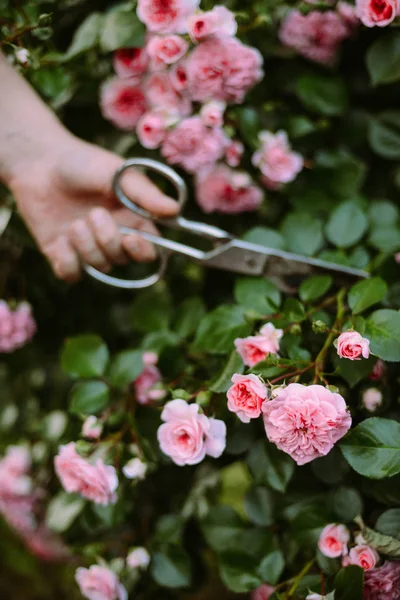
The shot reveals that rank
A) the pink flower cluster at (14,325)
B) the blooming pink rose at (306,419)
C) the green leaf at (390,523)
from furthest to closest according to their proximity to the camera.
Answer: the pink flower cluster at (14,325), the green leaf at (390,523), the blooming pink rose at (306,419)

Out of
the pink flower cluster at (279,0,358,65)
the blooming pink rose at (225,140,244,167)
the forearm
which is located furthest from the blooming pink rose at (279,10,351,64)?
the forearm

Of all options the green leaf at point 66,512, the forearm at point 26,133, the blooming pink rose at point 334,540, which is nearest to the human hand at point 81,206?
the forearm at point 26,133

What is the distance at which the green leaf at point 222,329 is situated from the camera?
87cm

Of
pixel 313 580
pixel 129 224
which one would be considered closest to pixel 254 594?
pixel 313 580

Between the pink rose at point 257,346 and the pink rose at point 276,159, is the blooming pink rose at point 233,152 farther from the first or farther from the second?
the pink rose at point 257,346

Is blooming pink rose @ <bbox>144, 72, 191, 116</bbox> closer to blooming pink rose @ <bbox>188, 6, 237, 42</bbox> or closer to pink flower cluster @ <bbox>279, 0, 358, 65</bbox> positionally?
blooming pink rose @ <bbox>188, 6, 237, 42</bbox>

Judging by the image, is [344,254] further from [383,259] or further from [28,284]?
[28,284]

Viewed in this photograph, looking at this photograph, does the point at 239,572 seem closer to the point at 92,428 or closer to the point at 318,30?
the point at 92,428

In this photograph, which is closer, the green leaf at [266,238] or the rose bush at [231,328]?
the rose bush at [231,328]

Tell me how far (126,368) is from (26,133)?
453mm

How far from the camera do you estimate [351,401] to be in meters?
0.89

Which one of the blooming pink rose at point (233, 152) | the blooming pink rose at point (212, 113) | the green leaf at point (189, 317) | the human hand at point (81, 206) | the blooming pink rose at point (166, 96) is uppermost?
the blooming pink rose at point (166, 96)

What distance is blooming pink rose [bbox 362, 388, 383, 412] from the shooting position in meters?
0.83

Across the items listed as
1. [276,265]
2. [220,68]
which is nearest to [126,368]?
[276,265]
